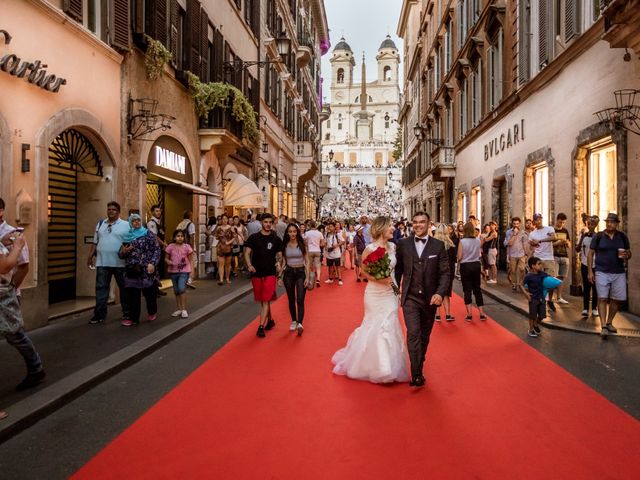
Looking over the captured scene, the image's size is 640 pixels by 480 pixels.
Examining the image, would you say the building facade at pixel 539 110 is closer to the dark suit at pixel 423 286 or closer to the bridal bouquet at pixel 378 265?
the dark suit at pixel 423 286

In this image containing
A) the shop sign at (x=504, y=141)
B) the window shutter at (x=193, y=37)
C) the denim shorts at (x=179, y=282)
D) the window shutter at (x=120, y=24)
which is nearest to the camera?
the denim shorts at (x=179, y=282)

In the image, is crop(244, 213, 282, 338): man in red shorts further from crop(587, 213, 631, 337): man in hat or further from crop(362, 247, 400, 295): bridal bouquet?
crop(587, 213, 631, 337): man in hat

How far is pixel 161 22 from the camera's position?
44.6ft

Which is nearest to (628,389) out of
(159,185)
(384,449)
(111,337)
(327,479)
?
(384,449)

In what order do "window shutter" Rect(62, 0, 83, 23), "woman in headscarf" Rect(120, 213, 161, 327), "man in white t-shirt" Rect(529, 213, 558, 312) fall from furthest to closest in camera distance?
"man in white t-shirt" Rect(529, 213, 558, 312) → "window shutter" Rect(62, 0, 83, 23) → "woman in headscarf" Rect(120, 213, 161, 327)

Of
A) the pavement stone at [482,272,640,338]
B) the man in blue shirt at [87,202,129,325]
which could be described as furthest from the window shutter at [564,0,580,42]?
the man in blue shirt at [87,202,129,325]

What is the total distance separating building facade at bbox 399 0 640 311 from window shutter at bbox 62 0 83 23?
8.79m

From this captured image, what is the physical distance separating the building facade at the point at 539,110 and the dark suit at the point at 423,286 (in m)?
5.86

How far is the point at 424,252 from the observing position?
6215 millimetres

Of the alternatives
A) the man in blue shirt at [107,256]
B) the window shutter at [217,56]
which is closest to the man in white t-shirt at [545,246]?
the man in blue shirt at [107,256]

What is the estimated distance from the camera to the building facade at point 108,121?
8.55 meters

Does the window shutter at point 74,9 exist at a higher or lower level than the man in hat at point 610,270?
higher

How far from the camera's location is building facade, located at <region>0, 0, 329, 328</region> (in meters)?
8.55

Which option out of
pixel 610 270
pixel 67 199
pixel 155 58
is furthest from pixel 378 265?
pixel 155 58
